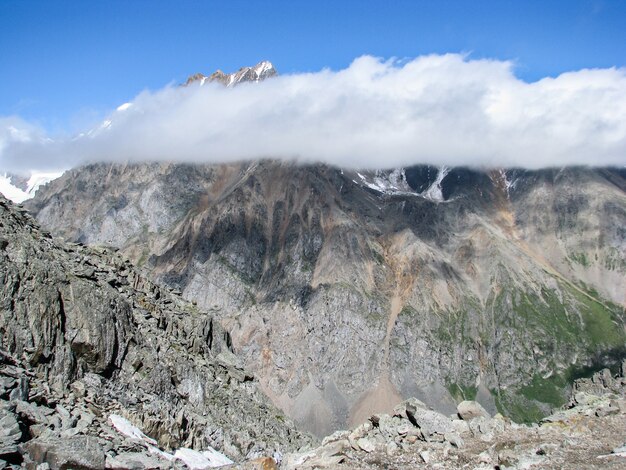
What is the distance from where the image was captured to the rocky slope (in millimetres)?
34750

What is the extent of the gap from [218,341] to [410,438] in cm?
6224

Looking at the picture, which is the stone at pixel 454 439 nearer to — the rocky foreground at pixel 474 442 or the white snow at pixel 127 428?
the rocky foreground at pixel 474 442

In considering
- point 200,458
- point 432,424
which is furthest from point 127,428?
point 432,424

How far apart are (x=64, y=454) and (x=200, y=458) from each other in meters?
26.7

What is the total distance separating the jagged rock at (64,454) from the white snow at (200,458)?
19149 mm

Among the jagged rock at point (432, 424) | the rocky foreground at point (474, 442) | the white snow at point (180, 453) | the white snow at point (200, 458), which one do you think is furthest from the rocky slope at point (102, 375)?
the jagged rock at point (432, 424)

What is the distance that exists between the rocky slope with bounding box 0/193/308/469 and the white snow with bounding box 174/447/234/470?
38 cm

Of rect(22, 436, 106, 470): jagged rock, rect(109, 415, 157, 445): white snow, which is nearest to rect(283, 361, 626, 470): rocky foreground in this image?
rect(22, 436, 106, 470): jagged rock

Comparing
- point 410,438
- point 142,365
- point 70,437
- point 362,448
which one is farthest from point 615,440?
point 142,365

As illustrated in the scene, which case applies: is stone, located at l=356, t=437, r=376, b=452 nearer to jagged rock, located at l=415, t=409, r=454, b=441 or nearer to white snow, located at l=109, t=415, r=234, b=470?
jagged rock, located at l=415, t=409, r=454, b=441

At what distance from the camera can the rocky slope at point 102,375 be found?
114 feet

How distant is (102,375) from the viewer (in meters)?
57.4

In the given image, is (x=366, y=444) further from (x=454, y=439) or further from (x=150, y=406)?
(x=150, y=406)

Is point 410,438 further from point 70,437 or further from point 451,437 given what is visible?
point 70,437
